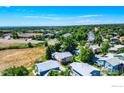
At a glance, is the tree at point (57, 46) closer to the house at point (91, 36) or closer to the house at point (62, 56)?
the house at point (62, 56)

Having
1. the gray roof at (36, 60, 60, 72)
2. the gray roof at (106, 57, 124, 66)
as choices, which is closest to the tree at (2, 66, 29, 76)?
the gray roof at (36, 60, 60, 72)

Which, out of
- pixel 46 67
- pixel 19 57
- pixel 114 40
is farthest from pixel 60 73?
pixel 114 40

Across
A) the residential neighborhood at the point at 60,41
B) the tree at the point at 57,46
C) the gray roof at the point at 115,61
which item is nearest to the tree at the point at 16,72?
the residential neighborhood at the point at 60,41

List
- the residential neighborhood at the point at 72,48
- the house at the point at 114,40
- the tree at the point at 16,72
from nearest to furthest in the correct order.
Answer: the tree at the point at 16,72, the residential neighborhood at the point at 72,48, the house at the point at 114,40

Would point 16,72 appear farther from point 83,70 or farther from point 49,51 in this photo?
point 83,70

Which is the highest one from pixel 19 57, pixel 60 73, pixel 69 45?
pixel 69 45

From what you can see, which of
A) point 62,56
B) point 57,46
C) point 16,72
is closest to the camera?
point 16,72
